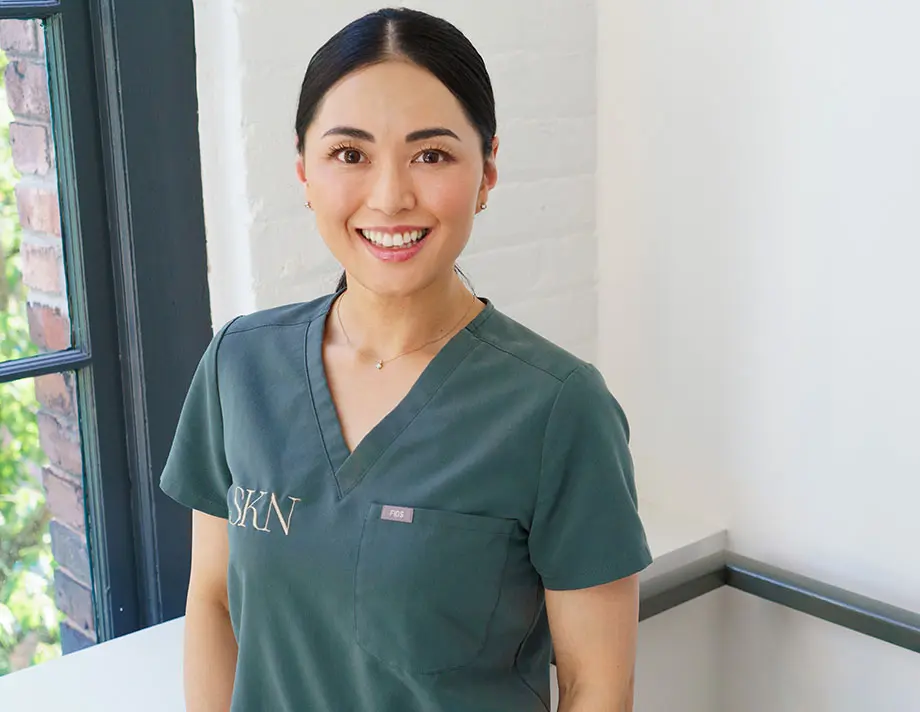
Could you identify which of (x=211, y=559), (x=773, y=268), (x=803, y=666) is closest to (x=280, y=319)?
(x=211, y=559)

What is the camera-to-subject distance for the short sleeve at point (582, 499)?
1037mm

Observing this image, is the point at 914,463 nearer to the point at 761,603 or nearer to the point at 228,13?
the point at 761,603

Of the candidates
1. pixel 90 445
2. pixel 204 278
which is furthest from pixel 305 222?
pixel 90 445

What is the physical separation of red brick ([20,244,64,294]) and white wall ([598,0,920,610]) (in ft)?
3.13

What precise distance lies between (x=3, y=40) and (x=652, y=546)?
4.05ft

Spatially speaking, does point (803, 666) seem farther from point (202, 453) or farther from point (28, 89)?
point (28, 89)

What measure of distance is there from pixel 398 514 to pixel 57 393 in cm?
75

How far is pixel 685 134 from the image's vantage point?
6.09 ft

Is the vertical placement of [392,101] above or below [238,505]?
above

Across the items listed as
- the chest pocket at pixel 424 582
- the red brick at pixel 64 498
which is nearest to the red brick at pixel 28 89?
the red brick at pixel 64 498

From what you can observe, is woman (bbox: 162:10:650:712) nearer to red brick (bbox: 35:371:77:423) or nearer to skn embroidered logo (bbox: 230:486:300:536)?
skn embroidered logo (bbox: 230:486:300:536)

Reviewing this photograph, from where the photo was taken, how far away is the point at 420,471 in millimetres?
1046

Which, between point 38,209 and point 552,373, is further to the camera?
point 38,209

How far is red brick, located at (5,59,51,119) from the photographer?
147 cm
